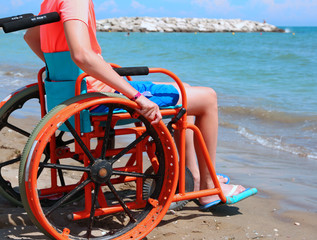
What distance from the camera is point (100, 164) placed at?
205 cm

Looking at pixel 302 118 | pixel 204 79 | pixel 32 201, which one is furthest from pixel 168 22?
pixel 32 201

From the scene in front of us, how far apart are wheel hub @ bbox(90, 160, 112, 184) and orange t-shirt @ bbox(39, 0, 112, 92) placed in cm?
38

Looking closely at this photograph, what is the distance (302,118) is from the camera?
20.1 ft

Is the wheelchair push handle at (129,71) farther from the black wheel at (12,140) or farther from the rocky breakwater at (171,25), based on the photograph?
the rocky breakwater at (171,25)

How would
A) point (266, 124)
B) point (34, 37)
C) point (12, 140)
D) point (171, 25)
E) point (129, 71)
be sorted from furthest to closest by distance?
point (171, 25)
point (266, 124)
point (12, 140)
point (34, 37)
point (129, 71)

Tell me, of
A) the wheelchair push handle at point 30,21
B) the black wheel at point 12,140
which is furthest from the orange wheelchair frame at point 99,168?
the wheelchair push handle at point 30,21

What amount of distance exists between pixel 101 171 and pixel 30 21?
0.73 meters

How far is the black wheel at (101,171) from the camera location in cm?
Result: 183

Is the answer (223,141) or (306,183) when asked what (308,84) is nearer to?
(223,141)

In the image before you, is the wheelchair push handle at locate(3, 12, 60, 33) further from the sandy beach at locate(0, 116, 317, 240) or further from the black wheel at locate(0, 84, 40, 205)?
the sandy beach at locate(0, 116, 317, 240)

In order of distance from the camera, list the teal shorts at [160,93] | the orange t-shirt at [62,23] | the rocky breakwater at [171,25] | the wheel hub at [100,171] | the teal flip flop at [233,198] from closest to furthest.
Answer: the orange t-shirt at [62,23], the wheel hub at [100,171], the teal shorts at [160,93], the teal flip flop at [233,198], the rocky breakwater at [171,25]

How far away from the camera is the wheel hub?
2.04 meters

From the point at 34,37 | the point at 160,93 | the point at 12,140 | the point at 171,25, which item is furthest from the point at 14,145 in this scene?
the point at 171,25

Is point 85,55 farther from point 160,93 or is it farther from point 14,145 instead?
point 14,145
